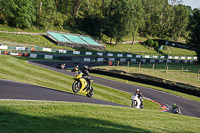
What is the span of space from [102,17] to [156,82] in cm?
6129

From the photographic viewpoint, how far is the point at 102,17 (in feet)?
292

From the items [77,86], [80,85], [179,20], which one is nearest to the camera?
[80,85]

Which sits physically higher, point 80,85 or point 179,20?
point 179,20

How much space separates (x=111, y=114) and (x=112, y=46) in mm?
74257

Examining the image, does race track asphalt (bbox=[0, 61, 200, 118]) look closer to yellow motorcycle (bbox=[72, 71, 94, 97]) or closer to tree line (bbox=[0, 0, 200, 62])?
yellow motorcycle (bbox=[72, 71, 94, 97])

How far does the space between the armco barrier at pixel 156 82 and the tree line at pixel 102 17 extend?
33.7 m

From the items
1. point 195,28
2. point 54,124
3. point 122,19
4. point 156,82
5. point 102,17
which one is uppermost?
point 102,17

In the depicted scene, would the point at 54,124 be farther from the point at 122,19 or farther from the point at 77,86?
the point at 122,19

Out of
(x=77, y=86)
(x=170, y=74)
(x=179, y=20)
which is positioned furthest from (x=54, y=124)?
(x=179, y=20)

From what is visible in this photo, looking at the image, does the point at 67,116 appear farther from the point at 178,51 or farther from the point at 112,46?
the point at 178,51

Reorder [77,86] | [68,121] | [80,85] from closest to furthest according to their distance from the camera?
[68,121] → [80,85] → [77,86]

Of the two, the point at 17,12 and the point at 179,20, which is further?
the point at 179,20

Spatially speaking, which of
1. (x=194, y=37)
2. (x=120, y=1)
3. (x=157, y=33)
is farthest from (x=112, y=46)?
(x=157, y=33)

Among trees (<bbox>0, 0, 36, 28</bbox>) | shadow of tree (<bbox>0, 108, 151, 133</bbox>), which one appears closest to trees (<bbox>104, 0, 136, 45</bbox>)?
trees (<bbox>0, 0, 36, 28</bbox>)
